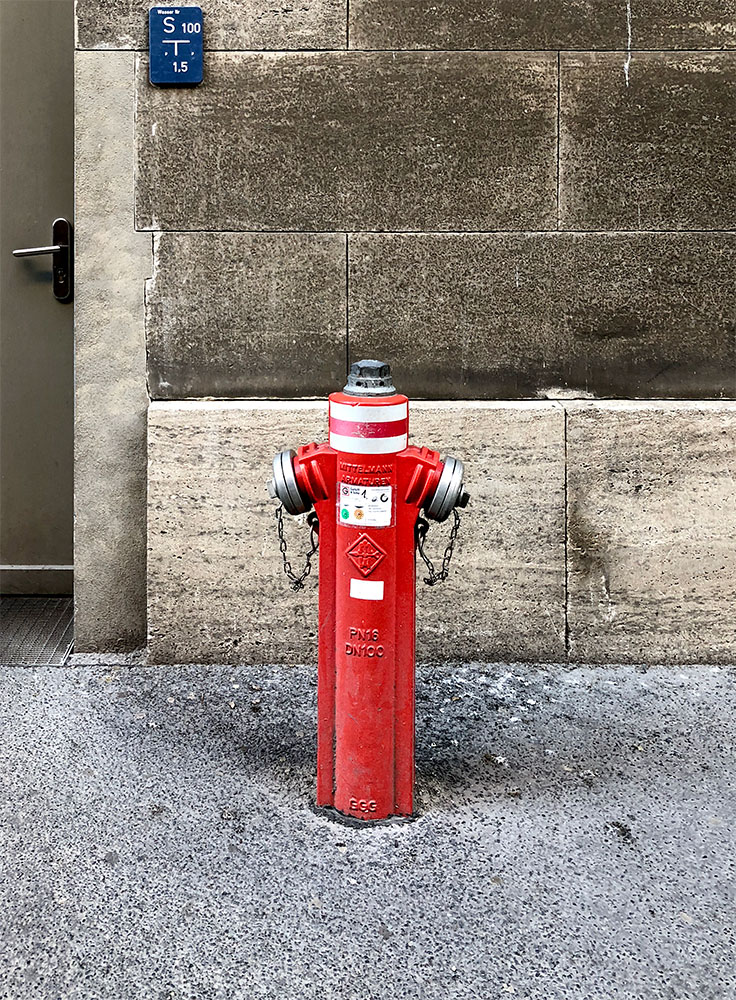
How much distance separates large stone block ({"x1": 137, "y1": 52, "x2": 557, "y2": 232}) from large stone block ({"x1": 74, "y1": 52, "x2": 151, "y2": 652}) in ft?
0.40

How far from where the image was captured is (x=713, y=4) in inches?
195

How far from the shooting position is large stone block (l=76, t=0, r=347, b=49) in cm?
494

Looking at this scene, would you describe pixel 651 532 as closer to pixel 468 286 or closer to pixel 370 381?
pixel 468 286

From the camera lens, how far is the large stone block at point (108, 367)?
16.4 feet

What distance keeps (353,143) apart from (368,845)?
2.95 meters

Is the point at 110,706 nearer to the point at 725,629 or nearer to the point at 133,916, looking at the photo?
the point at 133,916

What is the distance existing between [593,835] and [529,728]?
2.69 feet

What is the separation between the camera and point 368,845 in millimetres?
3695

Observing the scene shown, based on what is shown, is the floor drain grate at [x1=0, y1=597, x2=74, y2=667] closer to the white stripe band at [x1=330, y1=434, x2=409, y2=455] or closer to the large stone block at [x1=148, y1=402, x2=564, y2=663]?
the large stone block at [x1=148, y1=402, x2=564, y2=663]

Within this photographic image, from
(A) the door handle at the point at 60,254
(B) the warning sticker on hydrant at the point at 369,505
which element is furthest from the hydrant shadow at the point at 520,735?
(A) the door handle at the point at 60,254

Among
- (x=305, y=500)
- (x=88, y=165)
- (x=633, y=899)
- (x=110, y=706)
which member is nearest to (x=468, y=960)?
(x=633, y=899)

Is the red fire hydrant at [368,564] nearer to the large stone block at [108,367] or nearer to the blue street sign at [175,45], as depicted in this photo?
the large stone block at [108,367]

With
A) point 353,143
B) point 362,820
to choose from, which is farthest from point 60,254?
point 362,820

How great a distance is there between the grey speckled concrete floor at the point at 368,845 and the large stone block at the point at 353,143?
2.01 metres
